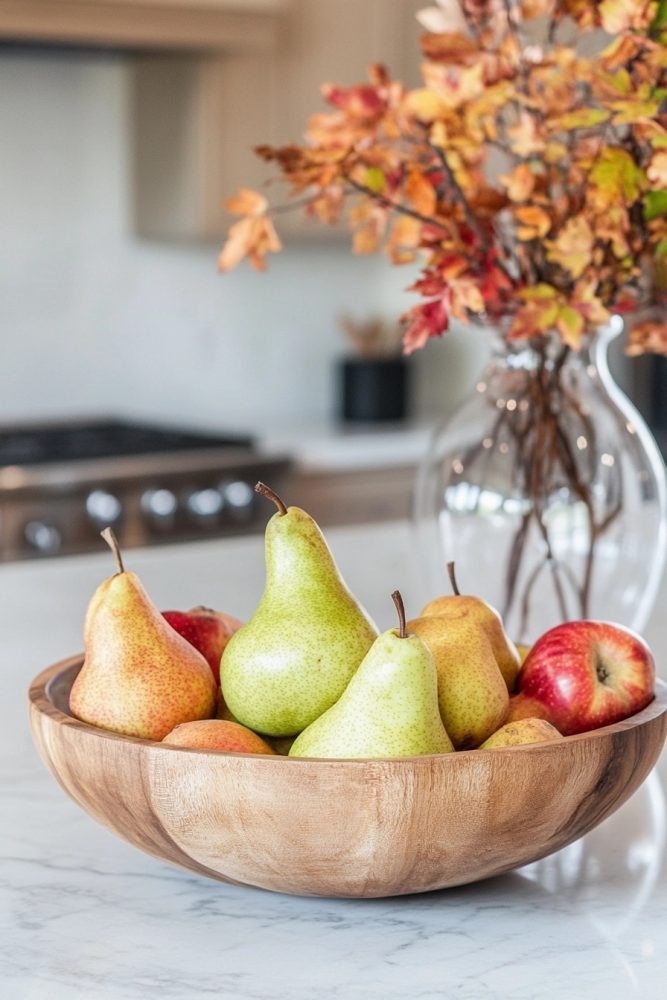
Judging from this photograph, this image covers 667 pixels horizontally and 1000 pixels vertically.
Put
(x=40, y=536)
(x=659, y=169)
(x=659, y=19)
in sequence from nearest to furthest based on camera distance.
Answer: (x=659, y=169) → (x=659, y=19) → (x=40, y=536)

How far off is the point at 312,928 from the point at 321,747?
0.10 meters

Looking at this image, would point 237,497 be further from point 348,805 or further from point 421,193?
point 348,805

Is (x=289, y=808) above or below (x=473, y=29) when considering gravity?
below

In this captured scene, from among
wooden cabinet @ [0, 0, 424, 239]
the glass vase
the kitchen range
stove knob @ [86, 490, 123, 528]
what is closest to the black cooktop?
the kitchen range

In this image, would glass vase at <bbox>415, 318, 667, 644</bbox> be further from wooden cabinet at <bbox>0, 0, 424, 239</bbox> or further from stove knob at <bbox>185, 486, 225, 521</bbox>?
wooden cabinet at <bbox>0, 0, 424, 239</bbox>

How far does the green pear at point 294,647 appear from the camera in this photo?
2.78 ft

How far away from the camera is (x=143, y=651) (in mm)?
874

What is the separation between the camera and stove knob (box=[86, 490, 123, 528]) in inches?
122

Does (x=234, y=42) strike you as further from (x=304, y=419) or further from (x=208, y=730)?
(x=208, y=730)

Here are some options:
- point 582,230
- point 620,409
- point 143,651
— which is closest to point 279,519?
point 143,651

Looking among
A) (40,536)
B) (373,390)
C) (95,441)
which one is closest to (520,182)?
(40,536)

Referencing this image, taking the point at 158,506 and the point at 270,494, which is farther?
the point at 158,506

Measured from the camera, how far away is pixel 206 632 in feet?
3.17

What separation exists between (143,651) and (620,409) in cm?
61
